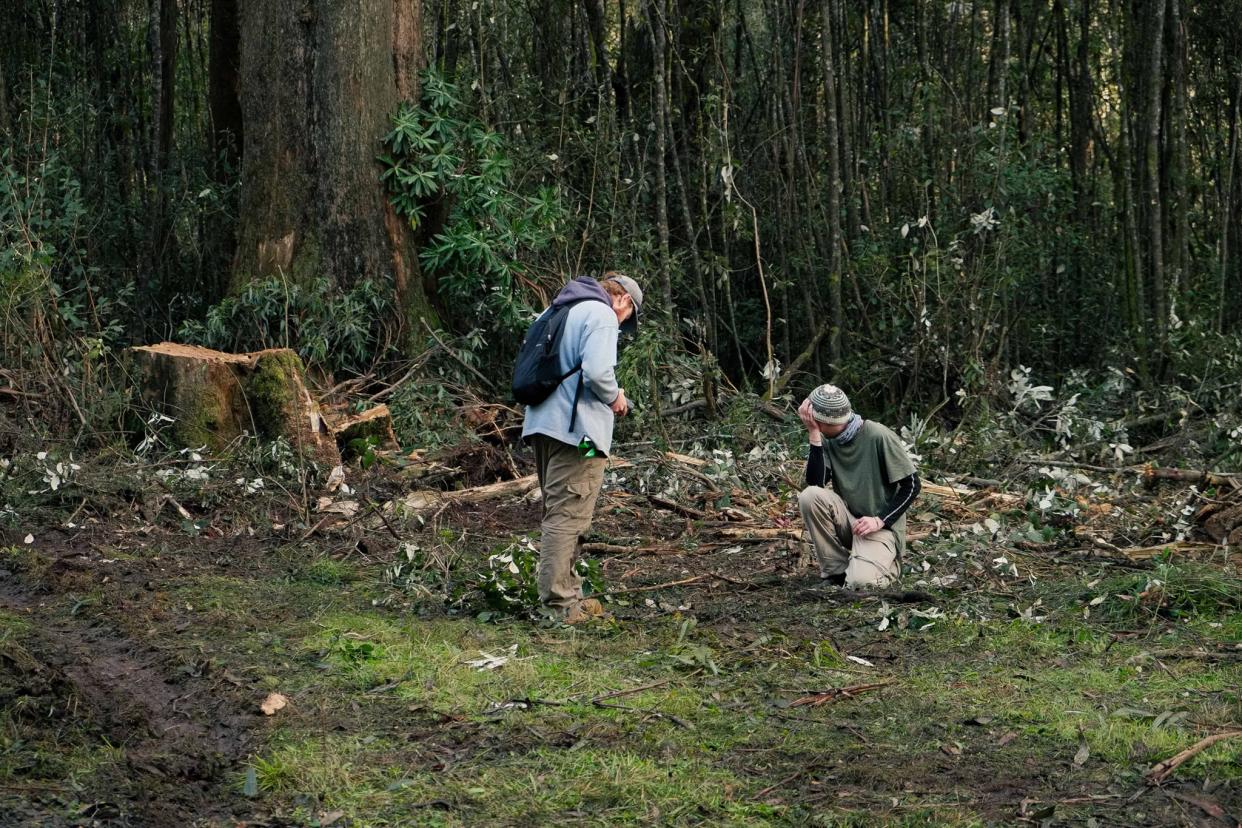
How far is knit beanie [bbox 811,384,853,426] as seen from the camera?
611 cm

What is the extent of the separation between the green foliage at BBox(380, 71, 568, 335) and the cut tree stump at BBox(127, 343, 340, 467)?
6.59ft

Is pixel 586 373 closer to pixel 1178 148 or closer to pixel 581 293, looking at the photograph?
pixel 581 293

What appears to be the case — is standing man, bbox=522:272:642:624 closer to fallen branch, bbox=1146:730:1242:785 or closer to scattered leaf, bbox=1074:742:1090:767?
scattered leaf, bbox=1074:742:1090:767

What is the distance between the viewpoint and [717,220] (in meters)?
12.9

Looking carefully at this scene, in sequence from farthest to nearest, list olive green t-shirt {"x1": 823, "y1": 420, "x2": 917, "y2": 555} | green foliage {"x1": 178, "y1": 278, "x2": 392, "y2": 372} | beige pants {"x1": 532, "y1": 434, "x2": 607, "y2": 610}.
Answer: green foliage {"x1": 178, "y1": 278, "x2": 392, "y2": 372}, olive green t-shirt {"x1": 823, "y1": 420, "x2": 917, "y2": 555}, beige pants {"x1": 532, "y1": 434, "x2": 607, "y2": 610}

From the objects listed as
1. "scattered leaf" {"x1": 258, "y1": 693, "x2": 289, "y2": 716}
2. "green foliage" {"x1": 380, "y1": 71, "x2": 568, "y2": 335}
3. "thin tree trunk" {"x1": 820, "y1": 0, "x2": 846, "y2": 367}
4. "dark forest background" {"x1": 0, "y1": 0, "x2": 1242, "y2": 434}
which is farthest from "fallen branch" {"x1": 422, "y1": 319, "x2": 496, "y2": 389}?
"scattered leaf" {"x1": 258, "y1": 693, "x2": 289, "y2": 716}

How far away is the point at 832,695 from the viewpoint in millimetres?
4762

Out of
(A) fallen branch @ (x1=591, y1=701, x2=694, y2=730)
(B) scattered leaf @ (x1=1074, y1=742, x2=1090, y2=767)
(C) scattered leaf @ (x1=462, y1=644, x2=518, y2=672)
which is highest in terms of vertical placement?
(B) scattered leaf @ (x1=1074, y1=742, x2=1090, y2=767)

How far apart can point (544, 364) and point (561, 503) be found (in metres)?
0.58

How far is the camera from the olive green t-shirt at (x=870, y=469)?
621 cm

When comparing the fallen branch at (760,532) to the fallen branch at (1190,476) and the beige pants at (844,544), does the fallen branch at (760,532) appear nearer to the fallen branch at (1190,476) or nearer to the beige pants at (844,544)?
the beige pants at (844,544)

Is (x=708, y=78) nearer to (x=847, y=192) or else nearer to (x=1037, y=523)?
(x=847, y=192)

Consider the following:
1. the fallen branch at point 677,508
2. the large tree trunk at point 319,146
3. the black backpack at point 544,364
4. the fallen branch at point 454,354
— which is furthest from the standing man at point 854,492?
the large tree trunk at point 319,146

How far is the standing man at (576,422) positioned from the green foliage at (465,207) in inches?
177
